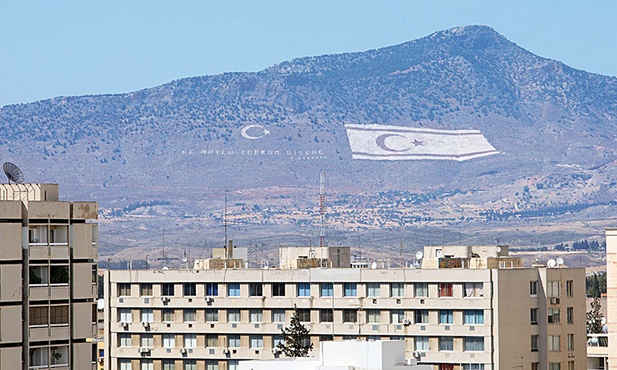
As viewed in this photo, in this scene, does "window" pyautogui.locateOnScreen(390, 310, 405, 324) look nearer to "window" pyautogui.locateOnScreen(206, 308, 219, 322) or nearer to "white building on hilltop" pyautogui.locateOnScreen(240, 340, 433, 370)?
"window" pyautogui.locateOnScreen(206, 308, 219, 322)

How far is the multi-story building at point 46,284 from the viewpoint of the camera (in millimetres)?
43562

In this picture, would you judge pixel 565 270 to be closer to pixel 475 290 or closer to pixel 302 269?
pixel 475 290

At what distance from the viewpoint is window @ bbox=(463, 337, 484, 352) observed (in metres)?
82.1

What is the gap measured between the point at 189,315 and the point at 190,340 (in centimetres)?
124

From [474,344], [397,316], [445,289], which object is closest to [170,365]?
[397,316]

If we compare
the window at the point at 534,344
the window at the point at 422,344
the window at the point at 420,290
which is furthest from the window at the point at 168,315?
the window at the point at 534,344

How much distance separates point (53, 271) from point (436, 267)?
156 ft

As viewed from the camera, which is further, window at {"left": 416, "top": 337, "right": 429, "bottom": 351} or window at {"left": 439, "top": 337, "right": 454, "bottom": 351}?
window at {"left": 416, "top": 337, "right": 429, "bottom": 351}

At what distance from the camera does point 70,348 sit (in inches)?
1761

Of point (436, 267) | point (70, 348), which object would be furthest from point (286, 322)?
point (70, 348)

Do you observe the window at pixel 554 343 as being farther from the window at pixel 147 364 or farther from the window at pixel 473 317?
the window at pixel 147 364

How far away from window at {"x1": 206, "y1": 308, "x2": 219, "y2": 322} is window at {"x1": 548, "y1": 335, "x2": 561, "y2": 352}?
16696 mm

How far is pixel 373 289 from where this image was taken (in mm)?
85938

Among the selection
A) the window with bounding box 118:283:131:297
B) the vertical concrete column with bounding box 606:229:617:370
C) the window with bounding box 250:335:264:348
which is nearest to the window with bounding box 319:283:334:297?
the window with bounding box 250:335:264:348
